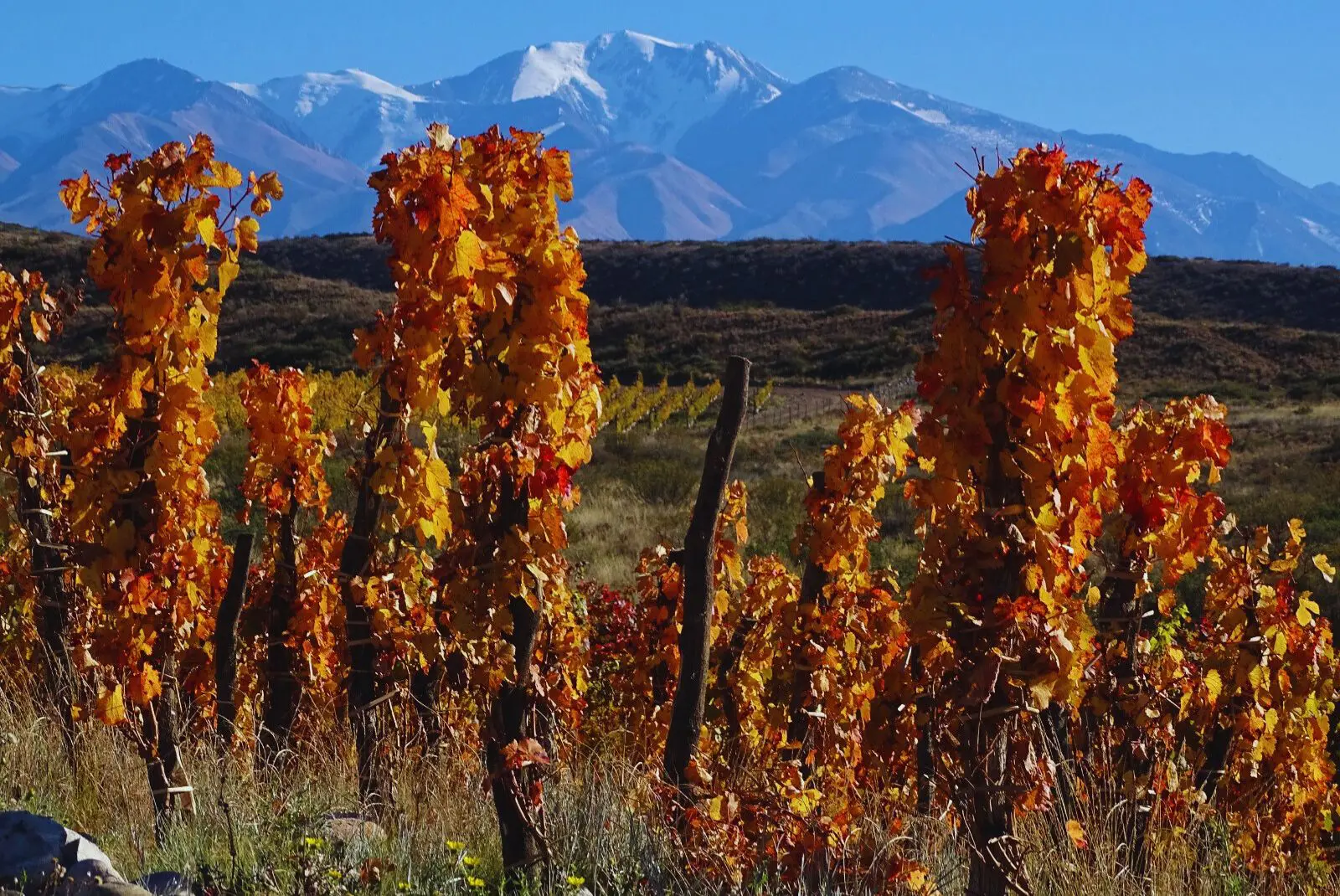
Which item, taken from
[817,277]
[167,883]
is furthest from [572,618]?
[817,277]

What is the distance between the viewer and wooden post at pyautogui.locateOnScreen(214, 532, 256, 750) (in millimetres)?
5047

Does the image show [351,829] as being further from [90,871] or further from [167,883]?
[90,871]

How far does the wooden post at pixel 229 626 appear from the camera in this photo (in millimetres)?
5047

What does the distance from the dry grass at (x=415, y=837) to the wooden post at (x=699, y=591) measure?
17 centimetres

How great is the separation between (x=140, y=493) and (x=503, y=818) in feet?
5.37

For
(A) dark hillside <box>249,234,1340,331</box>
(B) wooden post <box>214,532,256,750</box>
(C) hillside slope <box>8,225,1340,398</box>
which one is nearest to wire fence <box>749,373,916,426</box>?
(C) hillside slope <box>8,225,1340,398</box>

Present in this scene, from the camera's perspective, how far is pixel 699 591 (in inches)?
153

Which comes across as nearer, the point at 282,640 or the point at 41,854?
the point at 41,854

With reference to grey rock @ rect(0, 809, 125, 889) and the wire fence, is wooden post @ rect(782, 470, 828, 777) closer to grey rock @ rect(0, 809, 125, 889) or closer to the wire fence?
grey rock @ rect(0, 809, 125, 889)

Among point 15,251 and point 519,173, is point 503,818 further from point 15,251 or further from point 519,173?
point 15,251

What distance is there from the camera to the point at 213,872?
129 inches

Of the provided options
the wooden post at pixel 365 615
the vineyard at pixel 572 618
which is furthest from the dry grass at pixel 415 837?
the wooden post at pixel 365 615

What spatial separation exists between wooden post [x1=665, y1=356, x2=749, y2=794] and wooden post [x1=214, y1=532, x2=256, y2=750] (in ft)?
6.63

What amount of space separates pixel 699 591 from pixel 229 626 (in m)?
2.34
